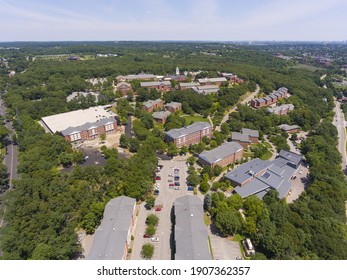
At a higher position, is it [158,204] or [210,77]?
[210,77]

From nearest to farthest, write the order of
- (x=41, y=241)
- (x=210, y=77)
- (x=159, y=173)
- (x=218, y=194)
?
(x=41, y=241)
(x=218, y=194)
(x=159, y=173)
(x=210, y=77)

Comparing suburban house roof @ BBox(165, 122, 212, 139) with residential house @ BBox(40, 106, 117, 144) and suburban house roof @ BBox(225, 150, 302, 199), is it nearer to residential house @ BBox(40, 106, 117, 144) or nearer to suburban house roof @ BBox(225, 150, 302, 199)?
suburban house roof @ BBox(225, 150, 302, 199)

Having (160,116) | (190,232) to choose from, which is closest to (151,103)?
(160,116)

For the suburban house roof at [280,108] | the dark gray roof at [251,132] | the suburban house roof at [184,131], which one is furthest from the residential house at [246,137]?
the suburban house roof at [280,108]

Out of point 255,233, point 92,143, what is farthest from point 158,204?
point 92,143

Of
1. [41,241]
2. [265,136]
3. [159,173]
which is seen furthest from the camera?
[265,136]

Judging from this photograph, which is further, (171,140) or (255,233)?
(171,140)

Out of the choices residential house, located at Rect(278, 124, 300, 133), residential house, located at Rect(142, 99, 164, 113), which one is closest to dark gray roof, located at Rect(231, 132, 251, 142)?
residential house, located at Rect(278, 124, 300, 133)

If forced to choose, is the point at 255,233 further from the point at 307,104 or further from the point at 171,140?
the point at 307,104
